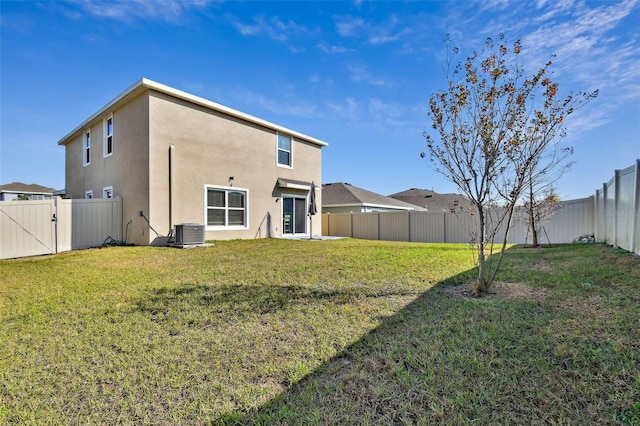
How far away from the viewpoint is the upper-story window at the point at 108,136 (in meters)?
12.4

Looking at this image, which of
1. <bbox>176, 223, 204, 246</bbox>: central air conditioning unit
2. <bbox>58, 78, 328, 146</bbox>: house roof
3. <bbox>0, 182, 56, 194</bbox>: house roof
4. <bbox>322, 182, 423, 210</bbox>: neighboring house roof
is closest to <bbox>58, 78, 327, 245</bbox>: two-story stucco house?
<bbox>58, 78, 328, 146</bbox>: house roof

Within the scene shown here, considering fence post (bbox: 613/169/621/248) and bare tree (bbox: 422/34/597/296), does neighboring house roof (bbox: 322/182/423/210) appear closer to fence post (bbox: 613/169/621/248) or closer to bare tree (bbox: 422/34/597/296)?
fence post (bbox: 613/169/621/248)

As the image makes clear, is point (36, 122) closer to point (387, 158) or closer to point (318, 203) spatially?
point (318, 203)

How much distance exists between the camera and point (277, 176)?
1493cm

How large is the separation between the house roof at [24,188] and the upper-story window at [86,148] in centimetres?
1918

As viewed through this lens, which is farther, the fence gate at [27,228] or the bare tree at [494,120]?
the fence gate at [27,228]

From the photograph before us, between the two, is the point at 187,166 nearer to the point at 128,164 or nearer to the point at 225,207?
the point at 128,164

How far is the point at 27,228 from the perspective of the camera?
9109 millimetres

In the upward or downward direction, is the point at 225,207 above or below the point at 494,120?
below

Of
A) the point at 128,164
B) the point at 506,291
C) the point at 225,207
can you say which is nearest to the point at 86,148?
the point at 128,164

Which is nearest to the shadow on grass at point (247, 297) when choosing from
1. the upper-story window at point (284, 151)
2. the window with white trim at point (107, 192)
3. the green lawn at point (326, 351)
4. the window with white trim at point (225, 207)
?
the green lawn at point (326, 351)

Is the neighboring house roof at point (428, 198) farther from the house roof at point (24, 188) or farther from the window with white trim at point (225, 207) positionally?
the house roof at point (24, 188)

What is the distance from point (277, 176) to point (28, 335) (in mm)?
12144

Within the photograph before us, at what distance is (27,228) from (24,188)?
27296mm
